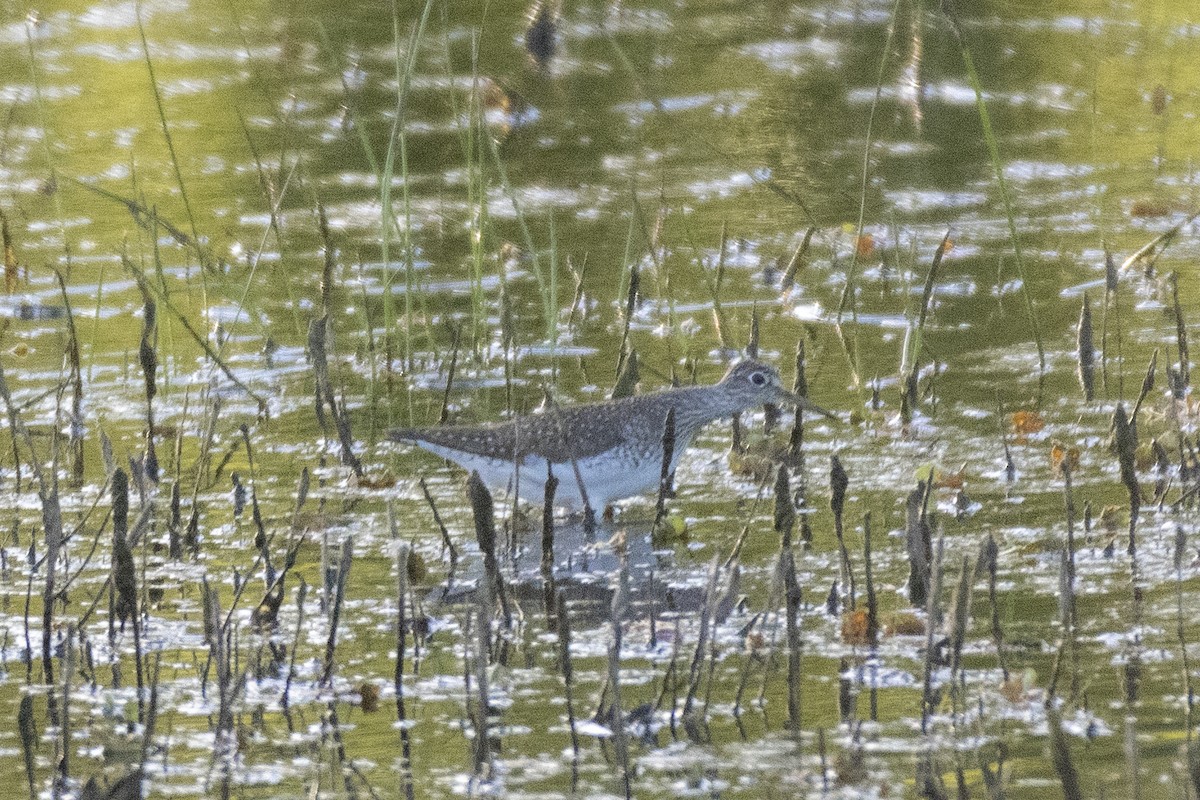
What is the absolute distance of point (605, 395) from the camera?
860cm

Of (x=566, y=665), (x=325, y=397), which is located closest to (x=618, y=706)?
(x=566, y=665)

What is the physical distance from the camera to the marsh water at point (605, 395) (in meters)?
5.03

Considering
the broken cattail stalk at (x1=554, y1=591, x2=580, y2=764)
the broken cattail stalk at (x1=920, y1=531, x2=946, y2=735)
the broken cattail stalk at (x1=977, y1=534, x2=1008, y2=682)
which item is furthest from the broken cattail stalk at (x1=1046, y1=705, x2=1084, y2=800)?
the broken cattail stalk at (x1=554, y1=591, x2=580, y2=764)

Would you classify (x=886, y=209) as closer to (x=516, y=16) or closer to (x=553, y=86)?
(x=553, y=86)

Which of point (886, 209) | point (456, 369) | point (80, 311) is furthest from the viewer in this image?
point (886, 209)

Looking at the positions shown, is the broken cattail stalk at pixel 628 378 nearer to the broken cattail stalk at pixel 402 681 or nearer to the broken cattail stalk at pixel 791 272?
the broken cattail stalk at pixel 791 272

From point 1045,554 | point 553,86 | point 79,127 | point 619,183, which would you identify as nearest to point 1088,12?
point 553,86

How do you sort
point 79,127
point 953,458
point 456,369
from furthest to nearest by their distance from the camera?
point 79,127 → point 456,369 → point 953,458

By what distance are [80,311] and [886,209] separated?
441cm

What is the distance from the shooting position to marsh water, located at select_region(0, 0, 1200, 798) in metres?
5.03

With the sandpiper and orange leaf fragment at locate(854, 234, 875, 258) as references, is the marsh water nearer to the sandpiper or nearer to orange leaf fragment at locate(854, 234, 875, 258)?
orange leaf fragment at locate(854, 234, 875, 258)

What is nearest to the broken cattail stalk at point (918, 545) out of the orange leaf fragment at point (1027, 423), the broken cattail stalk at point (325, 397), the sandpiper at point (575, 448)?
the sandpiper at point (575, 448)

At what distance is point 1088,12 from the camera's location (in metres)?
16.2

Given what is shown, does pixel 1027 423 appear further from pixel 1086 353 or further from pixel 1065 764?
pixel 1065 764
